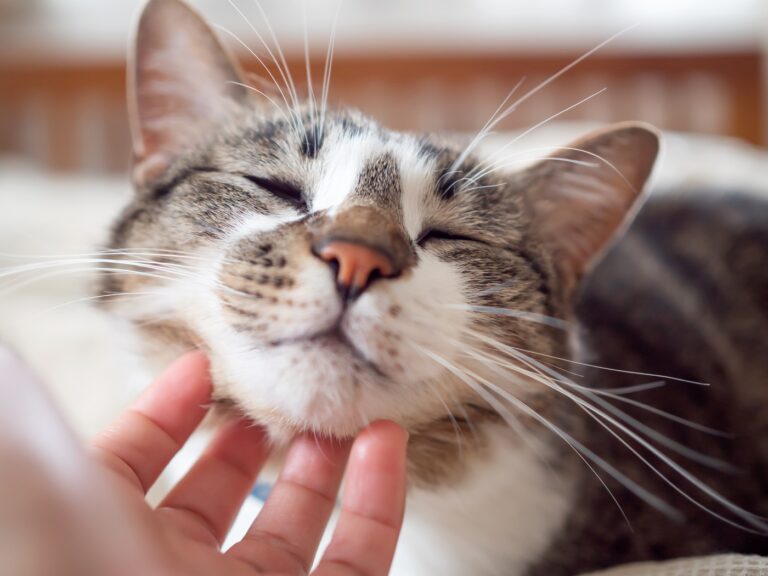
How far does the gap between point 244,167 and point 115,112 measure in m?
2.31

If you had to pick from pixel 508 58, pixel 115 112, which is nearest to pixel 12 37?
pixel 115 112

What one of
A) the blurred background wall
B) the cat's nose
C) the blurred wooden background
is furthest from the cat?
the blurred background wall

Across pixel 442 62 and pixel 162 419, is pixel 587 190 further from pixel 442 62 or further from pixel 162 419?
pixel 442 62

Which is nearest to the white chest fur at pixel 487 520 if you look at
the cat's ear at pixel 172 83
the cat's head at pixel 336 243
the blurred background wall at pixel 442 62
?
the cat's head at pixel 336 243

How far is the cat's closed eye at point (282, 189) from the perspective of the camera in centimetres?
83

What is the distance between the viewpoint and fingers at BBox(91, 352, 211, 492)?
28.7 inches

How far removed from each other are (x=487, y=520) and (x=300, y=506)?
325mm

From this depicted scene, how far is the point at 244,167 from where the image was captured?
2.85 feet

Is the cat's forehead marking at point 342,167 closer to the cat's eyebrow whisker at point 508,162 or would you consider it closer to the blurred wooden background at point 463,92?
the cat's eyebrow whisker at point 508,162

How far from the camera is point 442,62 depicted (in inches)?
104

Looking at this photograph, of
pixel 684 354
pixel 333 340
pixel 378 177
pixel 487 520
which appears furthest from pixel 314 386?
pixel 684 354

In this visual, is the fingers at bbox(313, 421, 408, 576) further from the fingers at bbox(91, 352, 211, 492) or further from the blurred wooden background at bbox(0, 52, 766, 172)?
the blurred wooden background at bbox(0, 52, 766, 172)

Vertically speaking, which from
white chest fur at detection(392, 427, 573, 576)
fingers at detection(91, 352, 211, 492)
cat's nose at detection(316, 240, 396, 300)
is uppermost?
cat's nose at detection(316, 240, 396, 300)

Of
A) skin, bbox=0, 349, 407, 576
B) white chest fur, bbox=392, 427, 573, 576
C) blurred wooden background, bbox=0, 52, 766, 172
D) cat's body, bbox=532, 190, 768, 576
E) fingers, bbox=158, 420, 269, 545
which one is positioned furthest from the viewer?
blurred wooden background, bbox=0, 52, 766, 172
